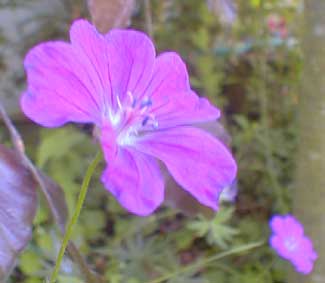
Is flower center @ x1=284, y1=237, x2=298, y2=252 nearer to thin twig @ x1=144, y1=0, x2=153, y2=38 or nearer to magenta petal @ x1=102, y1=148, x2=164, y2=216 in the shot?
thin twig @ x1=144, y1=0, x2=153, y2=38

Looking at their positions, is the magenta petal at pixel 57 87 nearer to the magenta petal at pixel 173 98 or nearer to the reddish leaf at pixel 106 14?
the magenta petal at pixel 173 98

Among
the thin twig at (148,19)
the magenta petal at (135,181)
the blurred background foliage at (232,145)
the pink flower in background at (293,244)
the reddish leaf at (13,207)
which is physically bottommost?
the blurred background foliage at (232,145)

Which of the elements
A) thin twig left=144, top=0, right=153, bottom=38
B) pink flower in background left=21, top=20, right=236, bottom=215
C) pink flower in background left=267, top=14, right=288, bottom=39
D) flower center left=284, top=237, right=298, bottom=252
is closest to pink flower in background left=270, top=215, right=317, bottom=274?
flower center left=284, top=237, right=298, bottom=252

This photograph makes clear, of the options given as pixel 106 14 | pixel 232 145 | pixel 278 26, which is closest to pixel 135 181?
pixel 106 14

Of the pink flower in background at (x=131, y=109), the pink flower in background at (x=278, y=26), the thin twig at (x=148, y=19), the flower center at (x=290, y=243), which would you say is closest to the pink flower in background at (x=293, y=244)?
the flower center at (x=290, y=243)

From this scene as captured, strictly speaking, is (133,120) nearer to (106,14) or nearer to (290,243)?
(106,14)

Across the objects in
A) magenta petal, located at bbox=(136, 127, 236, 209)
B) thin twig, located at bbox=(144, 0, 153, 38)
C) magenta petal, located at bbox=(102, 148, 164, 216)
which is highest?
magenta petal, located at bbox=(102, 148, 164, 216)

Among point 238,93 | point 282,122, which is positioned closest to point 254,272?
point 282,122
